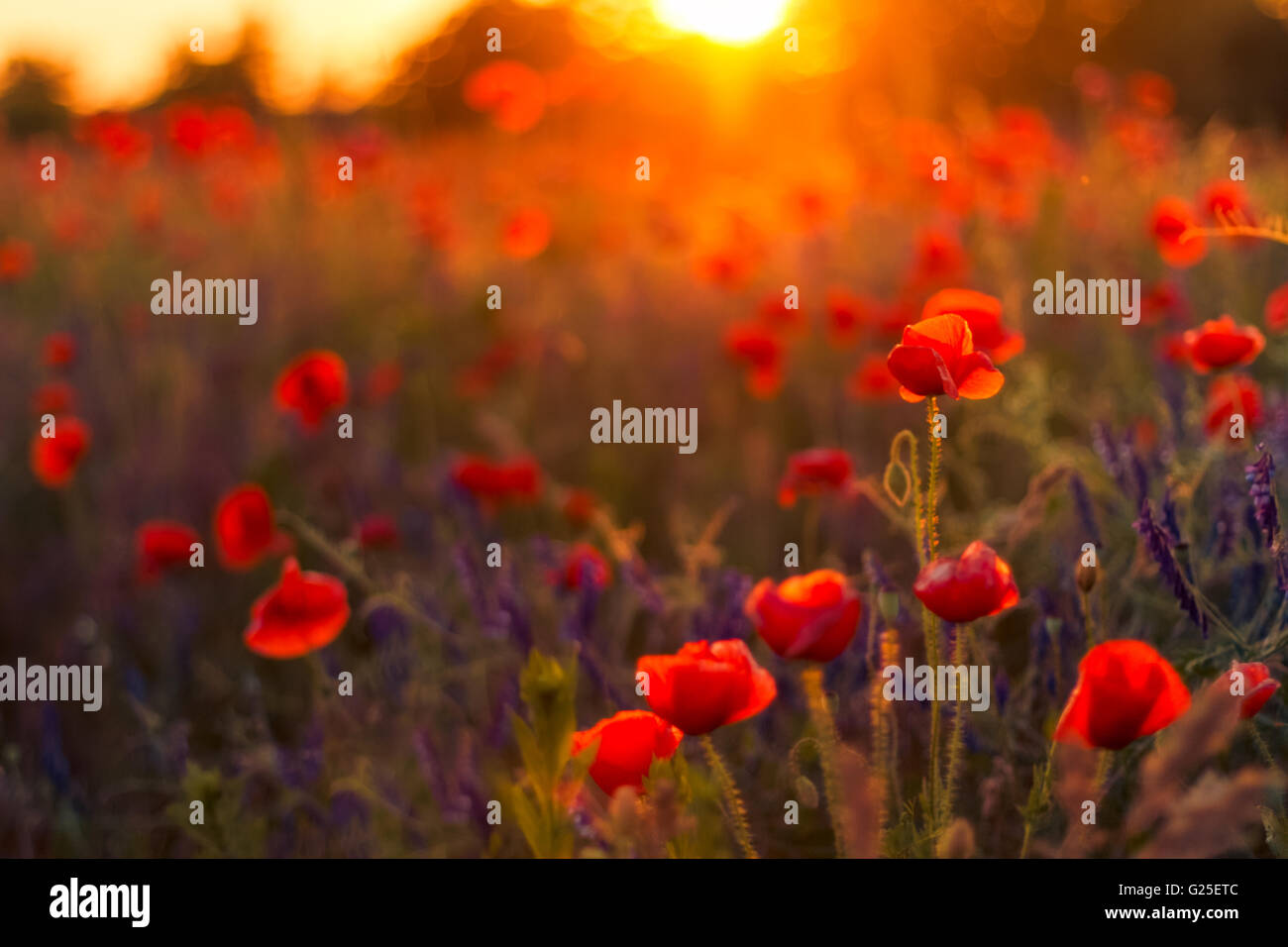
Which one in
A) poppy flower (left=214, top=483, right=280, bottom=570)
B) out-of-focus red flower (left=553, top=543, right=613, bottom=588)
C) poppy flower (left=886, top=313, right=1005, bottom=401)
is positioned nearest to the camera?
poppy flower (left=886, top=313, right=1005, bottom=401)

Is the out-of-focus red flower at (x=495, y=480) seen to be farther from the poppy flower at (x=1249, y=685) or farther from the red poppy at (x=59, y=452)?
the poppy flower at (x=1249, y=685)

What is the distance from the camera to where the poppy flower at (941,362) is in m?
1.00

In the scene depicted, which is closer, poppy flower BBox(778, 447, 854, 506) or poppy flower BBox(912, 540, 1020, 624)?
poppy flower BBox(912, 540, 1020, 624)

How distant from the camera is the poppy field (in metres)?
1.07

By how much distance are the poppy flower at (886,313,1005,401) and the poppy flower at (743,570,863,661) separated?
21cm

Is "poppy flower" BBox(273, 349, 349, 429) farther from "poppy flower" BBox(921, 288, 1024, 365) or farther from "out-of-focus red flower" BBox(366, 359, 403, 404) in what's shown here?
"poppy flower" BBox(921, 288, 1024, 365)

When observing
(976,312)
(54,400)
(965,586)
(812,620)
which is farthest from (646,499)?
(965,586)

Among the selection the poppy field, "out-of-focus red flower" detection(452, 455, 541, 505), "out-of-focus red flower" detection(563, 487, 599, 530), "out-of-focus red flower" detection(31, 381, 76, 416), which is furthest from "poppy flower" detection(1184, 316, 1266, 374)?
"out-of-focus red flower" detection(31, 381, 76, 416)

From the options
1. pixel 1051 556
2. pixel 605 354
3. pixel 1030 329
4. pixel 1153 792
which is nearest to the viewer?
pixel 1153 792

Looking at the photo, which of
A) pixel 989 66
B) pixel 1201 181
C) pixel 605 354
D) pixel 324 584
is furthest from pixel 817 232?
pixel 989 66

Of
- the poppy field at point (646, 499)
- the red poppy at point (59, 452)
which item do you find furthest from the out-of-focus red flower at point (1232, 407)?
the red poppy at point (59, 452)

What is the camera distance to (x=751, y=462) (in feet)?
9.91
